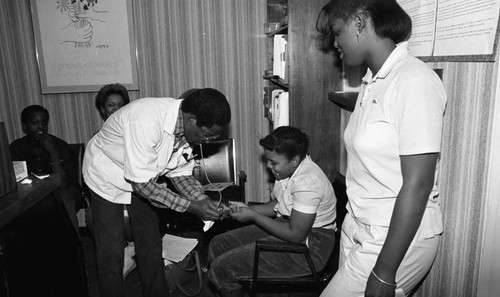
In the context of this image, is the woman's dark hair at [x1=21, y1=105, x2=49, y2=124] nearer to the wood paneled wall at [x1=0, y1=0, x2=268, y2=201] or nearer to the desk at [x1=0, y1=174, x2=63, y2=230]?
the wood paneled wall at [x1=0, y1=0, x2=268, y2=201]

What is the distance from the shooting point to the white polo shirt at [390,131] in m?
1.08

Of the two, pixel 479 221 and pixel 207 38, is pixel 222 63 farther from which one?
pixel 479 221

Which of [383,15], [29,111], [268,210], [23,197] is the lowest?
[268,210]

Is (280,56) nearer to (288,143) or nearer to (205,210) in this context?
(288,143)

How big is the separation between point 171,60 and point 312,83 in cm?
153

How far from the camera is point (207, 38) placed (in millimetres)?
3521

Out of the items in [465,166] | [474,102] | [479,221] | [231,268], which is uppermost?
[474,102]

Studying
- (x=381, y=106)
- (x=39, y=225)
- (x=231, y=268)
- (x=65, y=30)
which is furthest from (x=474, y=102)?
(x=65, y=30)

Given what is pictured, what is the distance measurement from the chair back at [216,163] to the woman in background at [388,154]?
2008 millimetres

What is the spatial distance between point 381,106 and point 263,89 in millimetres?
2491

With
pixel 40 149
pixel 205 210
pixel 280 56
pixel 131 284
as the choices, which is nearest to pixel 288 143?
pixel 205 210

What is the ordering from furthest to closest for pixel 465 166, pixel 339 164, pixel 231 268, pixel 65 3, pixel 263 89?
pixel 263 89 → pixel 65 3 → pixel 339 164 → pixel 231 268 → pixel 465 166

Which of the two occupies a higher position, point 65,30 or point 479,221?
point 65,30

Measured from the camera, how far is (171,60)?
11.6 ft
